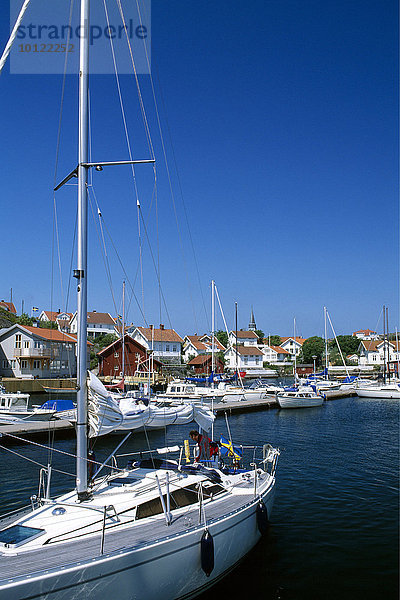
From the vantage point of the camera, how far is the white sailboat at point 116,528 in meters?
7.24

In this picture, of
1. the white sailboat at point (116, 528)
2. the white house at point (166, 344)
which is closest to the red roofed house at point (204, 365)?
the white house at point (166, 344)

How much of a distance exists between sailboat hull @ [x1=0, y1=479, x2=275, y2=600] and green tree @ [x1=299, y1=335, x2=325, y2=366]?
10445 cm

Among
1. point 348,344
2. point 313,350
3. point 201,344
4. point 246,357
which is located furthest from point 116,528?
point 348,344

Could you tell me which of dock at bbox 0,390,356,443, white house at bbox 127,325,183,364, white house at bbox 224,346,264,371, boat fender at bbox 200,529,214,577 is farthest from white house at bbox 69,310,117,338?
boat fender at bbox 200,529,214,577

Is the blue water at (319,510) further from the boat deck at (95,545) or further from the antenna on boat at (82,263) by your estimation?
the antenna on boat at (82,263)

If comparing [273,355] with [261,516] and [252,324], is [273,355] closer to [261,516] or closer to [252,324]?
[252,324]

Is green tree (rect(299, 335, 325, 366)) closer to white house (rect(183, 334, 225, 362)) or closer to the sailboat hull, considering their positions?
white house (rect(183, 334, 225, 362))

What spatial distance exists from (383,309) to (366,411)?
35901 millimetres

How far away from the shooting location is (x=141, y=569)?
788 centimetres

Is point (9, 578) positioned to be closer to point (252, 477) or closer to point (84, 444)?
point (84, 444)

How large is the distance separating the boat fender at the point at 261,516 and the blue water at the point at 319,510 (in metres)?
0.83

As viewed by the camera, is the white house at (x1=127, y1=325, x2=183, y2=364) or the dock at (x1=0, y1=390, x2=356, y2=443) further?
the white house at (x1=127, y1=325, x2=183, y2=364)

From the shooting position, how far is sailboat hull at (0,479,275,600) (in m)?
6.80

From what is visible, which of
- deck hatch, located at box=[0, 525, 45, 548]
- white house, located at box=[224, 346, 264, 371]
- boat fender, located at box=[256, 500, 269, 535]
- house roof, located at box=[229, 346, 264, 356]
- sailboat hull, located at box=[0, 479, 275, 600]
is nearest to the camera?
sailboat hull, located at box=[0, 479, 275, 600]
